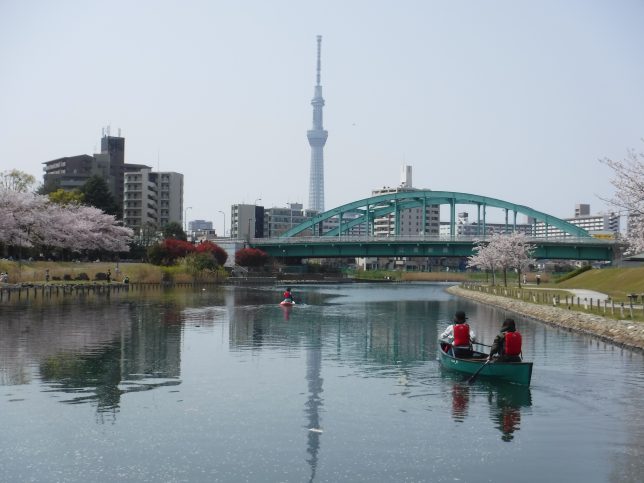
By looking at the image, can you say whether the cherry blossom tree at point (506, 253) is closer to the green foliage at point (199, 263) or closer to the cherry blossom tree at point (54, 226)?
the green foliage at point (199, 263)

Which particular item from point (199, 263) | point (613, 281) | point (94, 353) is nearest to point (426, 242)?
point (199, 263)

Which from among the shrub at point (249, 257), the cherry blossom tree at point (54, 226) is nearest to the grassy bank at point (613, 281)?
the shrub at point (249, 257)

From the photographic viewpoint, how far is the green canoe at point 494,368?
1008 inches

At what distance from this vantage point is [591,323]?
1764 inches

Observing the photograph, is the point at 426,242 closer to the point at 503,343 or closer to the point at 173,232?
the point at 173,232

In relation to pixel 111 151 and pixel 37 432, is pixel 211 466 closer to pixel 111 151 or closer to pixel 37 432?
pixel 37 432

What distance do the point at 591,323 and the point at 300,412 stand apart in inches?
1106

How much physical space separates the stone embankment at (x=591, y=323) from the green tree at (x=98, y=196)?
83.5m

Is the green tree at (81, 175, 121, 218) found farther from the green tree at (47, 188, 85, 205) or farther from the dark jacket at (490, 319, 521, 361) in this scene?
the dark jacket at (490, 319, 521, 361)

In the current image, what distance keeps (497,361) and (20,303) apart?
47.0m

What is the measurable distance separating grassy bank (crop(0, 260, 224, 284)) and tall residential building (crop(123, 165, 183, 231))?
60220mm

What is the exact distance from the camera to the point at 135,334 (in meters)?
40.5

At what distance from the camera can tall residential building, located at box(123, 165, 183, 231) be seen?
180750 mm

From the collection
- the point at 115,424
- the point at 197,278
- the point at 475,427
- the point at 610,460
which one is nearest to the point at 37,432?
the point at 115,424
